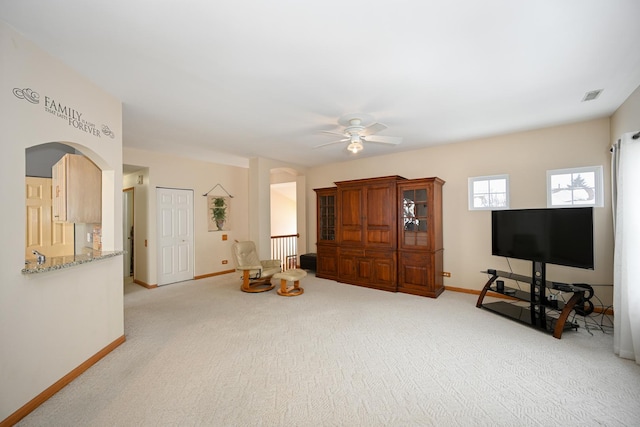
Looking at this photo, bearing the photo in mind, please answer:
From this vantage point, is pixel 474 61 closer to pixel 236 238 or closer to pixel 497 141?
pixel 497 141

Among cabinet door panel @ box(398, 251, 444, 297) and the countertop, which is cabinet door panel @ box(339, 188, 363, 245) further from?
the countertop

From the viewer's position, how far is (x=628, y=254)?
2.58 metres

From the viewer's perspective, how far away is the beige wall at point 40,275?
1.80 metres

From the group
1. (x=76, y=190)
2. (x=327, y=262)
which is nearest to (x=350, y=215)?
(x=327, y=262)

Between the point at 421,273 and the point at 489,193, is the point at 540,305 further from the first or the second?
the point at 489,193

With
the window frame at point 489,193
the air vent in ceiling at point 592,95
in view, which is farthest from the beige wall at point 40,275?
the window frame at point 489,193

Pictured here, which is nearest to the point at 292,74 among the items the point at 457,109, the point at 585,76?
the point at 457,109

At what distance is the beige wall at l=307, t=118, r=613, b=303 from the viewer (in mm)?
3779

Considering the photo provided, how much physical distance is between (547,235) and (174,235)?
21.9ft

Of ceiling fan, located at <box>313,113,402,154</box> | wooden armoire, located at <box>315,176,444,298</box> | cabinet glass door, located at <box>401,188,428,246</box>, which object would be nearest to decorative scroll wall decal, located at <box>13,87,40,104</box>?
ceiling fan, located at <box>313,113,402,154</box>

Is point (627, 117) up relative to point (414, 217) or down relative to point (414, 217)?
up

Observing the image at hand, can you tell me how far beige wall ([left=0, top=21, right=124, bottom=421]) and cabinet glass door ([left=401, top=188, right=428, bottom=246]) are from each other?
4.47 meters

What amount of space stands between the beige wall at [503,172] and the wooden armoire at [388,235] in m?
0.33

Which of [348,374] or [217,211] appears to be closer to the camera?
[348,374]
